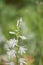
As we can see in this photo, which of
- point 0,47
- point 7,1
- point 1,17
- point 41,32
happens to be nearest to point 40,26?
point 41,32

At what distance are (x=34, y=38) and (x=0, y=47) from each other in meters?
0.39

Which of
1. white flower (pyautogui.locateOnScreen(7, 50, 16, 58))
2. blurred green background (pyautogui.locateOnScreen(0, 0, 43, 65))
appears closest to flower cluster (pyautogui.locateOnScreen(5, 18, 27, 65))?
white flower (pyautogui.locateOnScreen(7, 50, 16, 58))

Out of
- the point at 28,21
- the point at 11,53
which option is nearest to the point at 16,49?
the point at 11,53

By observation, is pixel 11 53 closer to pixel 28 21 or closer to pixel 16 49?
pixel 16 49

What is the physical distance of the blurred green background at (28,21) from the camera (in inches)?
123

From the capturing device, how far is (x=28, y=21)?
4.12 m

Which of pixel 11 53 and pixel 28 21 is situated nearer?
pixel 11 53

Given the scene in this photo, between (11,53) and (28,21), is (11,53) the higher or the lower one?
the lower one

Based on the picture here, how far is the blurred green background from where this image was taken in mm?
3129

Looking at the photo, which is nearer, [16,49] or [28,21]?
[16,49]

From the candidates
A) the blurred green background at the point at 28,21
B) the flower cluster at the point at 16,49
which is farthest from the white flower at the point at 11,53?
the blurred green background at the point at 28,21

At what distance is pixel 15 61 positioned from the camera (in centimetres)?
194

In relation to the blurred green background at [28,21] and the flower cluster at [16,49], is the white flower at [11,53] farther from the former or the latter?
the blurred green background at [28,21]

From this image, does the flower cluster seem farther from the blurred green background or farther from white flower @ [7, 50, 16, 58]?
the blurred green background
